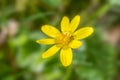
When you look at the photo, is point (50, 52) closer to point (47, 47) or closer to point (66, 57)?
point (66, 57)

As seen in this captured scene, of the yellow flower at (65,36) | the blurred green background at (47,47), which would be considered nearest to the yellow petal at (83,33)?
the yellow flower at (65,36)

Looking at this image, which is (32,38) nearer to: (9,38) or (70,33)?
(9,38)

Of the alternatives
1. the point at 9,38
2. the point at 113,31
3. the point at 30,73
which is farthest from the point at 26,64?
the point at 113,31

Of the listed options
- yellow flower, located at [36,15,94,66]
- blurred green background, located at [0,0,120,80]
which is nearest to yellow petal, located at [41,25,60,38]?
yellow flower, located at [36,15,94,66]

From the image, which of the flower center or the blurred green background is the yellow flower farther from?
the blurred green background

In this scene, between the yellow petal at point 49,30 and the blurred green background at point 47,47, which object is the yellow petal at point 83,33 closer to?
the yellow petal at point 49,30

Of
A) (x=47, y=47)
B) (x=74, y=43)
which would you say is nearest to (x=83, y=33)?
(x=74, y=43)
